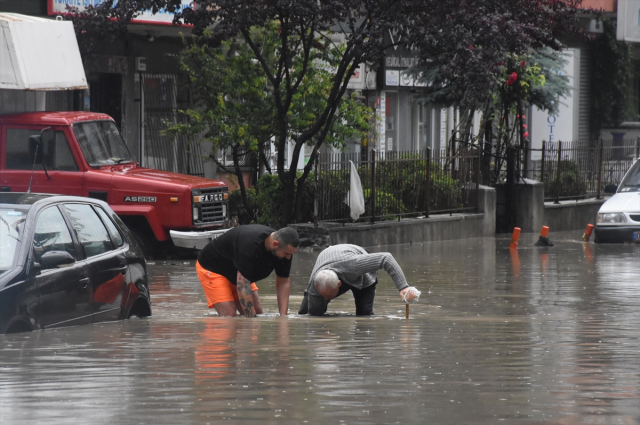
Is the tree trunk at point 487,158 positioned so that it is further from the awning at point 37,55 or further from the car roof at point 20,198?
the car roof at point 20,198

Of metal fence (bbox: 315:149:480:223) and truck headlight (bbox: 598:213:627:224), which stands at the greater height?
metal fence (bbox: 315:149:480:223)

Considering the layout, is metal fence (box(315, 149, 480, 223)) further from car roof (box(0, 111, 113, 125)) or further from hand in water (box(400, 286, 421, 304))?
hand in water (box(400, 286, 421, 304))

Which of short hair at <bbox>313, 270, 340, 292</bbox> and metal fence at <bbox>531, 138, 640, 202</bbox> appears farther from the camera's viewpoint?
metal fence at <bbox>531, 138, 640, 202</bbox>

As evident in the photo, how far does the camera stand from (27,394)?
603 cm

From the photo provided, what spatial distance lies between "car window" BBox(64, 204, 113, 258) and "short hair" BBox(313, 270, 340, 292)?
5.63 feet

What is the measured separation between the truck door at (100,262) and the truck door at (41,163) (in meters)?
7.45

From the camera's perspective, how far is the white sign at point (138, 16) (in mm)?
19656

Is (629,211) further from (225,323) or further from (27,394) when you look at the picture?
(27,394)

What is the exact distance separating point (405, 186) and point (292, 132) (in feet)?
8.00

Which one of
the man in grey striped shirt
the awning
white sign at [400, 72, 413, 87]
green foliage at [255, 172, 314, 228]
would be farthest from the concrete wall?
the man in grey striped shirt

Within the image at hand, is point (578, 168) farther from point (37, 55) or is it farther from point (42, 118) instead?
point (37, 55)

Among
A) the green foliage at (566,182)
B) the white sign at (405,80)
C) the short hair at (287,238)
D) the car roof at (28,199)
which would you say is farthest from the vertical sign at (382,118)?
the car roof at (28,199)

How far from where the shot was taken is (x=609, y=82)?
37281 mm

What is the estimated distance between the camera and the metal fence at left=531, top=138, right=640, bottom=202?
2670cm
